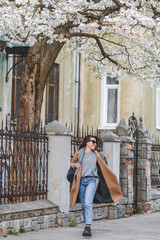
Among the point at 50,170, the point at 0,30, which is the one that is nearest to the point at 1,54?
the point at 0,30

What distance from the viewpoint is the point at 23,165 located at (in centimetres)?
1064

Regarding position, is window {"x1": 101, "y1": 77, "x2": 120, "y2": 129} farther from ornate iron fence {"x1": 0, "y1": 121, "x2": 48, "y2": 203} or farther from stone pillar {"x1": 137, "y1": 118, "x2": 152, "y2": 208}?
ornate iron fence {"x1": 0, "y1": 121, "x2": 48, "y2": 203}

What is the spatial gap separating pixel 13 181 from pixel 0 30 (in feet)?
13.2

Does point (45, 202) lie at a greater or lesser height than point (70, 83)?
lesser

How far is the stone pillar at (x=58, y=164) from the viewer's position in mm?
11289

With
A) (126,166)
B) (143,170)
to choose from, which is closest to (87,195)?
(126,166)

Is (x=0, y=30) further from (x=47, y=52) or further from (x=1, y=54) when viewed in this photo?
(x=1, y=54)

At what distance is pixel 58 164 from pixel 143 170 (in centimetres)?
470

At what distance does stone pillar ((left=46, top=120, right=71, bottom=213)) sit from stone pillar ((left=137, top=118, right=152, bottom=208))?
4358mm

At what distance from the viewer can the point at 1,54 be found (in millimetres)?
18391

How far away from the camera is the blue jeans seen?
9.98 meters

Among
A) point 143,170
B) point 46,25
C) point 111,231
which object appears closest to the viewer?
point 111,231

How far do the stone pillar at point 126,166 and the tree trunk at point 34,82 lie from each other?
8.55ft

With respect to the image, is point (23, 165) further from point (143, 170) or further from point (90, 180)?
point (143, 170)
